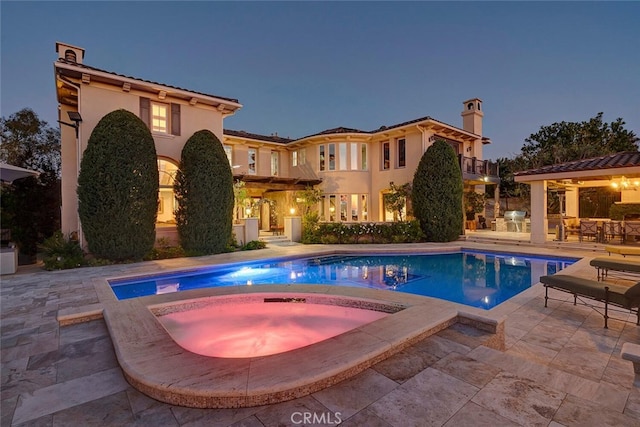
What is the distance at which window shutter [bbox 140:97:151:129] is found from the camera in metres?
12.7

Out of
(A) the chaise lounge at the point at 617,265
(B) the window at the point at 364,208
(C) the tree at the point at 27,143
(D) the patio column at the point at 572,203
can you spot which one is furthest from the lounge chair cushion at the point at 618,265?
(C) the tree at the point at 27,143

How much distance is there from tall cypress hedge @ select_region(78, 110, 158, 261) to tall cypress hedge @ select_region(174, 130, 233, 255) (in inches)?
58.1

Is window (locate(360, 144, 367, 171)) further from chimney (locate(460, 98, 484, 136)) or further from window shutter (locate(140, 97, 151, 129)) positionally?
window shutter (locate(140, 97, 151, 129))

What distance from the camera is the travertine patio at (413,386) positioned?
2.60 m

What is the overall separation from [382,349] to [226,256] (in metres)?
9.89

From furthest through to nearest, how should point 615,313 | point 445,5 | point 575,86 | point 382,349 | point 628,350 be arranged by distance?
1. point 575,86
2. point 445,5
3. point 615,313
4. point 382,349
5. point 628,350

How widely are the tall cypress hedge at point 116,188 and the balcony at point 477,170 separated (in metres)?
17.1

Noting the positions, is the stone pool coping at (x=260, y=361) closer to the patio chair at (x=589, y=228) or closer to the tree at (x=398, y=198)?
the tree at (x=398, y=198)

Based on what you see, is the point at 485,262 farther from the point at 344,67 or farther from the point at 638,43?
the point at 344,67

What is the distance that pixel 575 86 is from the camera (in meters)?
46.2

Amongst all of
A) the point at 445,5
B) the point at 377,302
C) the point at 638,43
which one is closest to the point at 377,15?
the point at 445,5

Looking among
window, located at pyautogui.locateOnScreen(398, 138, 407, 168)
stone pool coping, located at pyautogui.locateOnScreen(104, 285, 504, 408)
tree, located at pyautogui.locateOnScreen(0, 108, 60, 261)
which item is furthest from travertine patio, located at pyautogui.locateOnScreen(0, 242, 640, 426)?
window, located at pyautogui.locateOnScreen(398, 138, 407, 168)

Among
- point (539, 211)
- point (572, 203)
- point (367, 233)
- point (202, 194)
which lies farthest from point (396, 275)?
point (572, 203)

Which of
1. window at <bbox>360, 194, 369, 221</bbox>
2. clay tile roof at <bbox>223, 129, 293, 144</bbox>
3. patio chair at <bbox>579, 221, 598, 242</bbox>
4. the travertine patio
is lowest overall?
the travertine patio
